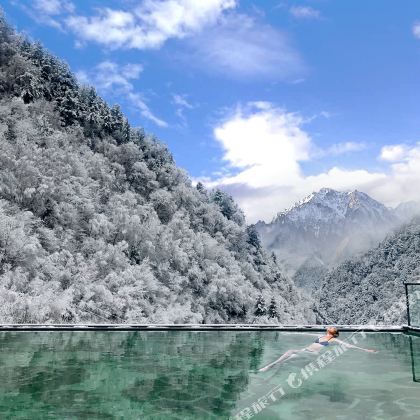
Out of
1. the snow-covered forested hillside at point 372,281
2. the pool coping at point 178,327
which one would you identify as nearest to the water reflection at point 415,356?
the pool coping at point 178,327

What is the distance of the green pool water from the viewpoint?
5.29 m

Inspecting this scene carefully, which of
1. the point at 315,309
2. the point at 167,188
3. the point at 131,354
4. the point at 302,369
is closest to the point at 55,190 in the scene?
the point at 167,188

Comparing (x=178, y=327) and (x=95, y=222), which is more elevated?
(x=95, y=222)

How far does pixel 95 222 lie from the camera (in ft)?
102

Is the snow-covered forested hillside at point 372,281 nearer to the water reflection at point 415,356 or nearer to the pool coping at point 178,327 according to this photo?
the pool coping at point 178,327

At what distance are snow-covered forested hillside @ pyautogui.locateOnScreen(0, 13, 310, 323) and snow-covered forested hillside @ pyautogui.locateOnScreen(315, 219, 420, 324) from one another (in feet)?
258

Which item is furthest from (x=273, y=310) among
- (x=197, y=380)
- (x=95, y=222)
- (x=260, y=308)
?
(x=197, y=380)

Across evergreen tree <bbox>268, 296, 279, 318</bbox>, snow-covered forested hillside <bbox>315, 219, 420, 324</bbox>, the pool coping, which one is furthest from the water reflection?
snow-covered forested hillside <bbox>315, 219, 420, 324</bbox>

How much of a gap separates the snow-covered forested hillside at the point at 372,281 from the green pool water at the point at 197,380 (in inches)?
4239

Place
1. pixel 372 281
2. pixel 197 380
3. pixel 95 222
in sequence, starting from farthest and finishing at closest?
pixel 372 281
pixel 95 222
pixel 197 380

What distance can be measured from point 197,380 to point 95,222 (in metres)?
25.7

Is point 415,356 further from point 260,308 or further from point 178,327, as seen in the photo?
point 260,308

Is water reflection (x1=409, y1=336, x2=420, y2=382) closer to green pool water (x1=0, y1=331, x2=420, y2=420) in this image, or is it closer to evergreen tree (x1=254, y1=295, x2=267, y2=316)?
green pool water (x1=0, y1=331, x2=420, y2=420)

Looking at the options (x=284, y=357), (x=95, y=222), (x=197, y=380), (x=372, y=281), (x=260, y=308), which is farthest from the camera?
(x=372, y=281)
